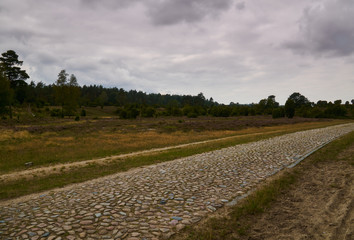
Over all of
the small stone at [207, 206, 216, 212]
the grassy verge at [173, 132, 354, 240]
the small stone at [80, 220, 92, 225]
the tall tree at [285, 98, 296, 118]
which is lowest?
the small stone at [80, 220, 92, 225]

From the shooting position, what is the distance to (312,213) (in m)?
6.65

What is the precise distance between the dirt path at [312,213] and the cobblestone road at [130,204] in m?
1.62

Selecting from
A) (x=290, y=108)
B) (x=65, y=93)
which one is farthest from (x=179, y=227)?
(x=290, y=108)

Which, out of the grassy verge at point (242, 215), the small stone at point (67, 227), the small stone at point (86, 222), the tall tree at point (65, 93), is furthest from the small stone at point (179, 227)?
the tall tree at point (65, 93)

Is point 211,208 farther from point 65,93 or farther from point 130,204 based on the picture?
point 65,93

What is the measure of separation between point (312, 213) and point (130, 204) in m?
6.09

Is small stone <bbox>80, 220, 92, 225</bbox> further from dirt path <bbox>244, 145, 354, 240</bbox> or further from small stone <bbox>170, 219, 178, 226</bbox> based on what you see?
dirt path <bbox>244, 145, 354, 240</bbox>

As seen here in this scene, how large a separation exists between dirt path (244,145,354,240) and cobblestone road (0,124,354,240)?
1.62m

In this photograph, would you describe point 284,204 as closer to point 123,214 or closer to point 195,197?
point 195,197

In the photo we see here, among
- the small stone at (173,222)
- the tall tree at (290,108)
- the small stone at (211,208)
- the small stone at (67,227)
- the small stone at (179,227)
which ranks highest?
the tall tree at (290,108)

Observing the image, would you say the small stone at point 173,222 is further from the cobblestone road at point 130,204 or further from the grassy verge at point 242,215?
the grassy verge at point 242,215

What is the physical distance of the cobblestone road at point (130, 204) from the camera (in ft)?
18.8

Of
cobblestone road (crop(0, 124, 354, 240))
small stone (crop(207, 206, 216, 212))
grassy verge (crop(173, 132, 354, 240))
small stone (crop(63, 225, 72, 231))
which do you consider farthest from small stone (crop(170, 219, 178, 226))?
small stone (crop(63, 225, 72, 231))

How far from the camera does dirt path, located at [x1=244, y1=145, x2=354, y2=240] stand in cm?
550
